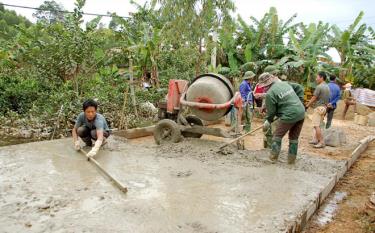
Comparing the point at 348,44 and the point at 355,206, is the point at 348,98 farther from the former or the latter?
the point at 355,206

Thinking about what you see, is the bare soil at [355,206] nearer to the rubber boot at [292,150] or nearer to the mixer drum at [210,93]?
the rubber boot at [292,150]

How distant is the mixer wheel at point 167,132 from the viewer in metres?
7.42

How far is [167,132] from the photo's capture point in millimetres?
7559

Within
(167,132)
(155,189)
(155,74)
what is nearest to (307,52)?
(155,74)

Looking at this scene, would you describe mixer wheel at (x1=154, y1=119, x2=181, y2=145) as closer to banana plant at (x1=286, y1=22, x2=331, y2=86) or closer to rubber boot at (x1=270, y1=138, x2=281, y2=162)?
rubber boot at (x1=270, y1=138, x2=281, y2=162)

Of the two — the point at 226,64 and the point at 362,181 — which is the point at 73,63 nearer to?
the point at 362,181

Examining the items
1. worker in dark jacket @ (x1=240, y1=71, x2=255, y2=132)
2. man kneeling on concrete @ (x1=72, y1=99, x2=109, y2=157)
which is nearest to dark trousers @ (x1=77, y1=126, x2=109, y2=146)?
man kneeling on concrete @ (x1=72, y1=99, x2=109, y2=157)

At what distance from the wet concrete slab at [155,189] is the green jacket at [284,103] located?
797 millimetres

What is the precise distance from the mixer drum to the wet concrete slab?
35.8 inches

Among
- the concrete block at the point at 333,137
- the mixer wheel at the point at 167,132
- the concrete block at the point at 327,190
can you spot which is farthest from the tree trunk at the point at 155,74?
the concrete block at the point at 327,190

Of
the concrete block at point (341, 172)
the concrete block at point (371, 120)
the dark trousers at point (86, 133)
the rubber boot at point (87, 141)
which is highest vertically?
the dark trousers at point (86, 133)

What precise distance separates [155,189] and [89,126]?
234 cm

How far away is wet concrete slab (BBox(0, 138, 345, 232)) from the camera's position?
3.59 meters

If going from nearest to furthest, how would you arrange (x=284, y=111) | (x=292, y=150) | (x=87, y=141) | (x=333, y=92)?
(x=284, y=111), (x=292, y=150), (x=87, y=141), (x=333, y=92)
